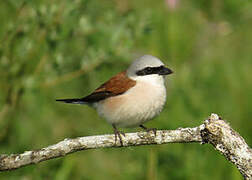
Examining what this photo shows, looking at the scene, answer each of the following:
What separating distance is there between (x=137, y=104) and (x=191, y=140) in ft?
3.55

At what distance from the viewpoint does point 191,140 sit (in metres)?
3.66

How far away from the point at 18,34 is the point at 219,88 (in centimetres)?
260

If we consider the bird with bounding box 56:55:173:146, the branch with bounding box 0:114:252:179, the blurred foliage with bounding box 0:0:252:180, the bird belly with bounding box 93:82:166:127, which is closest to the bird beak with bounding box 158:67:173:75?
the bird with bounding box 56:55:173:146

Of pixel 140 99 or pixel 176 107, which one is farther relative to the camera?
pixel 176 107

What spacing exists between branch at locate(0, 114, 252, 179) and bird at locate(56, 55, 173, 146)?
87 centimetres

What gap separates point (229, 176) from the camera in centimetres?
582

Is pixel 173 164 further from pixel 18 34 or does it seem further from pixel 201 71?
pixel 18 34

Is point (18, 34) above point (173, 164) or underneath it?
above

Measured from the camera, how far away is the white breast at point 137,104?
464cm

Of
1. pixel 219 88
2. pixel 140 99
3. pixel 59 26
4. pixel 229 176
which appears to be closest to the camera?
pixel 140 99

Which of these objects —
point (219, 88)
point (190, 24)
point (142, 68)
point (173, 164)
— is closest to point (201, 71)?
point (219, 88)

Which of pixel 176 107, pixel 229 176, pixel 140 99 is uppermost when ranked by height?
pixel 140 99

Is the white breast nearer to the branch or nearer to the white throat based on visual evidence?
the white throat

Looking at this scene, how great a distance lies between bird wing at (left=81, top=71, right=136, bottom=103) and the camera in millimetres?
4926
